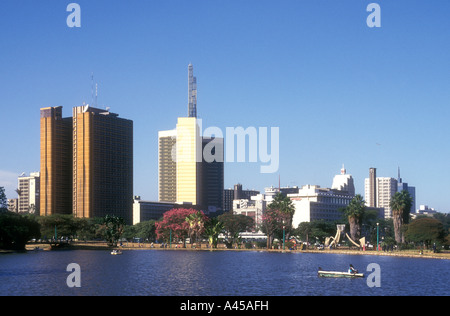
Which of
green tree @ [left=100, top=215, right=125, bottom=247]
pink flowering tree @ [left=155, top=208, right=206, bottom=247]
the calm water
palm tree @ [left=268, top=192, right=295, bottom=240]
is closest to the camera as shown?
the calm water

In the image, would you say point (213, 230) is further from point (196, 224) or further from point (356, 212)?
point (356, 212)

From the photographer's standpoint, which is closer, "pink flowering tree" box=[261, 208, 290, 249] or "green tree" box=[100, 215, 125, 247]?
"green tree" box=[100, 215, 125, 247]

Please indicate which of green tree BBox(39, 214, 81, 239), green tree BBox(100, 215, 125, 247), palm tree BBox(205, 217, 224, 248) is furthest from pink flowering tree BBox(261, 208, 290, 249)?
green tree BBox(39, 214, 81, 239)

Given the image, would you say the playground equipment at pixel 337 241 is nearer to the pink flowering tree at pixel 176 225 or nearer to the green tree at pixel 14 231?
the pink flowering tree at pixel 176 225

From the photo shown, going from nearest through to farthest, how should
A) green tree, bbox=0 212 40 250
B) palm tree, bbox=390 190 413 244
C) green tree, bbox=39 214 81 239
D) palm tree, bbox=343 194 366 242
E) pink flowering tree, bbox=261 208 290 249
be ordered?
green tree, bbox=0 212 40 250 → palm tree, bbox=390 190 413 244 → palm tree, bbox=343 194 366 242 → pink flowering tree, bbox=261 208 290 249 → green tree, bbox=39 214 81 239

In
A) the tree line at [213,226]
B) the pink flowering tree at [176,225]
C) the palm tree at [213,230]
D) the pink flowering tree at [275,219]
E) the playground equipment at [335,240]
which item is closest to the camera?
the tree line at [213,226]

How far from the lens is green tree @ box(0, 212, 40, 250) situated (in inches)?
5762

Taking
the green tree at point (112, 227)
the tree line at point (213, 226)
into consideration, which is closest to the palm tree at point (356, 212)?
the tree line at point (213, 226)

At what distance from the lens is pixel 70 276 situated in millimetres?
84812

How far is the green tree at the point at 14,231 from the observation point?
480ft

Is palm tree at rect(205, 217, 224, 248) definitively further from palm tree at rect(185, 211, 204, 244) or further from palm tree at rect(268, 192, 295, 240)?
palm tree at rect(268, 192, 295, 240)

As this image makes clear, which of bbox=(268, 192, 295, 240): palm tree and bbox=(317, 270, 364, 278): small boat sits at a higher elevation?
bbox=(268, 192, 295, 240): palm tree
